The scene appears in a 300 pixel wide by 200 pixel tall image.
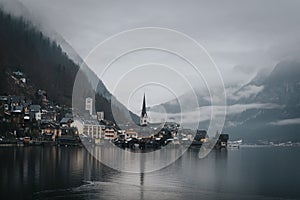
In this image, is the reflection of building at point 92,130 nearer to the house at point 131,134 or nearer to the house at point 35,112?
the house at point 131,134

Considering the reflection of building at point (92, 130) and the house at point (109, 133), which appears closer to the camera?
the reflection of building at point (92, 130)

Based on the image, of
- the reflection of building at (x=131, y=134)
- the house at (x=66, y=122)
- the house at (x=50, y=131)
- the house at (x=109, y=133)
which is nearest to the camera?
the house at (x=50, y=131)

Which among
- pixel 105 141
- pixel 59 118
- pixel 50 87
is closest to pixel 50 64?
pixel 50 87

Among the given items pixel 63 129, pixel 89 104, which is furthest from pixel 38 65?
pixel 63 129

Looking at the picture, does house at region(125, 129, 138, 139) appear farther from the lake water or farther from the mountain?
the lake water

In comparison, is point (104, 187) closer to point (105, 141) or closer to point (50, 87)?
point (105, 141)

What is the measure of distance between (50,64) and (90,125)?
4725cm

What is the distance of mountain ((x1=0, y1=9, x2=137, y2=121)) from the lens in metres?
98.2

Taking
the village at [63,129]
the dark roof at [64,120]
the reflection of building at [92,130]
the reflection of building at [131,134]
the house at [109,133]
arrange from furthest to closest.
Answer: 1. the reflection of building at [131,134]
2. the house at [109,133]
3. the reflection of building at [92,130]
4. the dark roof at [64,120]
5. the village at [63,129]

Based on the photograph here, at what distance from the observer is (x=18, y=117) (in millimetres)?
64688

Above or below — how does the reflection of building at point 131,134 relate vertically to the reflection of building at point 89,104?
below

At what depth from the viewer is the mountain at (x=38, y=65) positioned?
98.2m

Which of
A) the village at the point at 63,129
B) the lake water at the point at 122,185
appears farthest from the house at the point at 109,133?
the lake water at the point at 122,185

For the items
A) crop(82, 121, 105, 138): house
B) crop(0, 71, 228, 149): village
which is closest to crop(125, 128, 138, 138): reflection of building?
crop(0, 71, 228, 149): village
